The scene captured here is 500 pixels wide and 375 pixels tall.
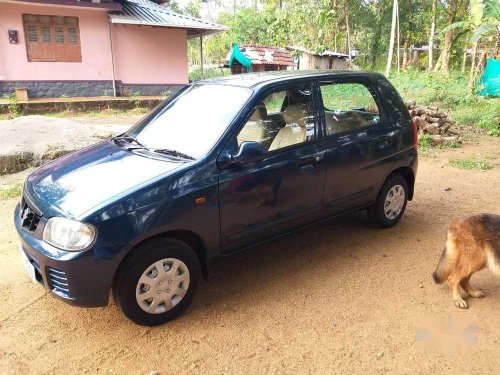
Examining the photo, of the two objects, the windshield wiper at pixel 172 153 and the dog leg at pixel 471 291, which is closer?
the windshield wiper at pixel 172 153

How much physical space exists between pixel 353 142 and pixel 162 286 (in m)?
2.26

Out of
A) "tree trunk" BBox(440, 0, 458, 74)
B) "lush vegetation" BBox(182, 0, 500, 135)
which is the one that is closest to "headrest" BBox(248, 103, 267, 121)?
"lush vegetation" BBox(182, 0, 500, 135)

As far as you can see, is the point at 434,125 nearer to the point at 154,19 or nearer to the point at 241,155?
the point at 241,155

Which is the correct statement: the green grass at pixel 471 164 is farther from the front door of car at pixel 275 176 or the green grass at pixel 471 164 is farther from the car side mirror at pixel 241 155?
the car side mirror at pixel 241 155

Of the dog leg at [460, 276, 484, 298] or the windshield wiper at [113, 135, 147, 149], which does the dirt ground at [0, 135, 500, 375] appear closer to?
the dog leg at [460, 276, 484, 298]

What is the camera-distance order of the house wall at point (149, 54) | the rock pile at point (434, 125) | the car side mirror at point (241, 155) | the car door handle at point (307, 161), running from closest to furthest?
1. the car side mirror at point (241, 155)
2. the car door handle at point (307, 161)
3. the rock pile at point (434, 125)
4. the house wall at point (149, 54)

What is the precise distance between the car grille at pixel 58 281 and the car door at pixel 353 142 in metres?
2.33

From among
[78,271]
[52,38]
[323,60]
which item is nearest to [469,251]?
[78,271]

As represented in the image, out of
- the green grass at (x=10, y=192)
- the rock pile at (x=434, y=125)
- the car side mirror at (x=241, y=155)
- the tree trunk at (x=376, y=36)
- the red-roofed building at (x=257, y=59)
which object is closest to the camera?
the car side mirror at (x=241, y=155)

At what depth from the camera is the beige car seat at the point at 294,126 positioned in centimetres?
355

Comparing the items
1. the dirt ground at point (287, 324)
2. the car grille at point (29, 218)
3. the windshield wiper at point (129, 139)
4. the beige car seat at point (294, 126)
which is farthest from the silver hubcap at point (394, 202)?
the car grille at point (29, 218)

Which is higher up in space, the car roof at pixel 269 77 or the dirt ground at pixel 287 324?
the car roof at pixel 269 77

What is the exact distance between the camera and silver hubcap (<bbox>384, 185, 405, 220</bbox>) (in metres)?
4.56

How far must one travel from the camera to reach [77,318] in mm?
3084
